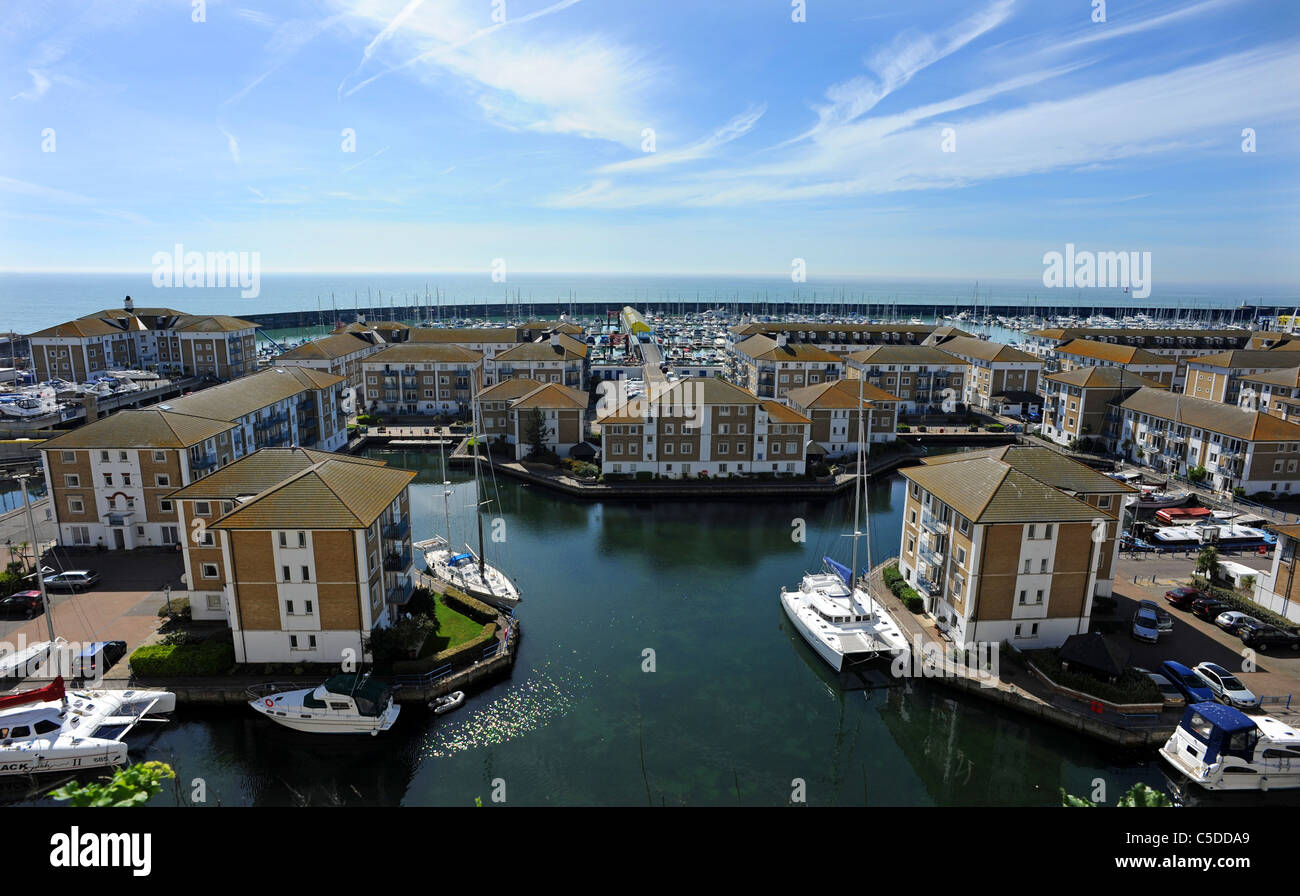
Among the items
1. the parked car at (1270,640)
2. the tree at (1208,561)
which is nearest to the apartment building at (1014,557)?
the parked car at (1270,640)

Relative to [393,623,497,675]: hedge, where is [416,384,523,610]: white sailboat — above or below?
above

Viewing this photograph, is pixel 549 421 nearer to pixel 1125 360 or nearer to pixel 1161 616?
pixel 1161 616

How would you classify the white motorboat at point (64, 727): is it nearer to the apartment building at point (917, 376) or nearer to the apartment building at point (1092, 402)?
the apartment building at point (1092, 402)

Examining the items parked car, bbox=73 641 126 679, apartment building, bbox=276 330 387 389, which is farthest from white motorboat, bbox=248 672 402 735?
apartment building, bbox=276 330 387 389

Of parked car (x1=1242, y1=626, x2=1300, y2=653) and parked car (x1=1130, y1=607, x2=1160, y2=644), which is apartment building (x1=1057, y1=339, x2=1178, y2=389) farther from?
parked car (x1=1130, y1=607, x2=1160, y2=644)

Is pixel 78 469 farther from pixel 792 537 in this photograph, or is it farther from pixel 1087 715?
pixel 1087 715
